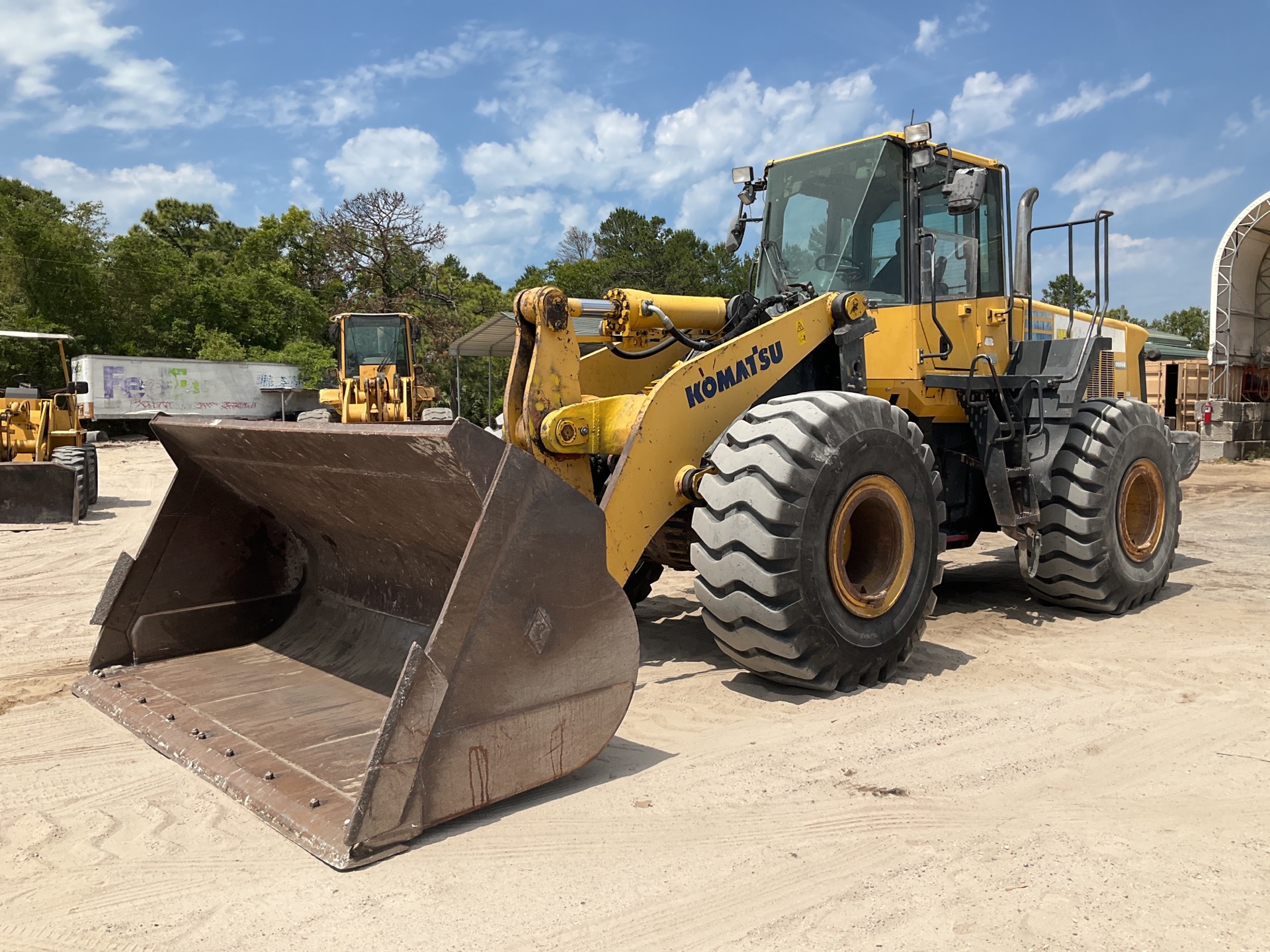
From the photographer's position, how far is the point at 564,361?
4680 mm

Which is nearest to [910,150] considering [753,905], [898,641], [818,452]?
[818,452]

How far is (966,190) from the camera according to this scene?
5.38 meters

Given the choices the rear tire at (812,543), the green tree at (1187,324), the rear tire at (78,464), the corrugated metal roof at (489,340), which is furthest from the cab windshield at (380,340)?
the green tree at (1187,324)

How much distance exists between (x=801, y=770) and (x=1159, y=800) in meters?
1.22

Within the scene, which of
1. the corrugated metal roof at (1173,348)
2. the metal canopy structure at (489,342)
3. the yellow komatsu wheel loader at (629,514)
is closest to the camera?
the yellow komatsu wheel loader at (629,514)

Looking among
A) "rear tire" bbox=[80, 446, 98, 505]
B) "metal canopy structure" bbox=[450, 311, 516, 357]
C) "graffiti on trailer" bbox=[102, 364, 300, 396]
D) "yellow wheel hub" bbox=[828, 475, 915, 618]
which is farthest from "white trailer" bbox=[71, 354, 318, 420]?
"yellow wheel hub" bbox=[828, 475, 915, 618]

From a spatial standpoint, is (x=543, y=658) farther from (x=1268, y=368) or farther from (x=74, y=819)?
(x=1268, y=368)

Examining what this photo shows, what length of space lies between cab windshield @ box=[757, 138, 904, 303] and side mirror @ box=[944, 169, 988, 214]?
1.65 feet

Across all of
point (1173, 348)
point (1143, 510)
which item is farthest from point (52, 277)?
point (1173, 348)

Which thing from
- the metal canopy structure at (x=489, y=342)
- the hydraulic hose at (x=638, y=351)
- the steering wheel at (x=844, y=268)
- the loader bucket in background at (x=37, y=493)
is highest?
the metal canopy structure at (x=489, y=342)

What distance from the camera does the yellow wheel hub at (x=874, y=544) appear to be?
466cm

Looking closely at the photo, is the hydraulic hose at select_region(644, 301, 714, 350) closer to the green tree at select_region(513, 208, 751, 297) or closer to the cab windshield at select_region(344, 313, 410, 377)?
the cab windshield at select_region(344, 313, 410, 377)

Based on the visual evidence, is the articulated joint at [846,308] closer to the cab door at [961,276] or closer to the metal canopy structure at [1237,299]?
the cab door at [961,276]

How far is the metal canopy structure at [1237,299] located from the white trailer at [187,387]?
957 inches
